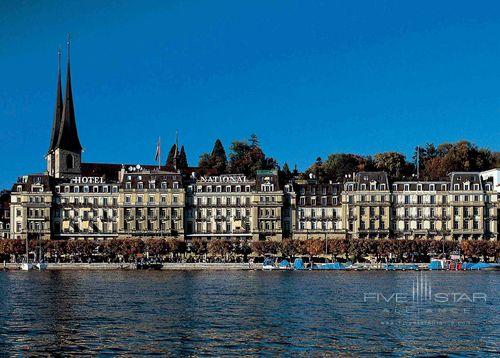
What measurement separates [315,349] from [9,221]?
124 m

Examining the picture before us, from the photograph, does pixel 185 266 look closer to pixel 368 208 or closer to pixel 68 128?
pixel 368 208

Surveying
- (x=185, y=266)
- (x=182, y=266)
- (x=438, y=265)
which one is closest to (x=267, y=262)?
(x=185, y=266)

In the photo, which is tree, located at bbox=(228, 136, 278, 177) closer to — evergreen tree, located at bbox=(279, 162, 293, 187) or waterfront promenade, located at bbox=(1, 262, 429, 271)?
evergreen tree, located at bbox=(279, 162, 293, 187)

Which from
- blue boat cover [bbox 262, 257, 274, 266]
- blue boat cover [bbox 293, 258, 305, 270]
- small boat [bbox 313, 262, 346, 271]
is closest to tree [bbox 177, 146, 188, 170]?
blue boat cover [bbox 262, 257, 274, 266]

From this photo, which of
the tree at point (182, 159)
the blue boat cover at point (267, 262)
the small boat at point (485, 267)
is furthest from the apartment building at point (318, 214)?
the tree at point (182, 159)

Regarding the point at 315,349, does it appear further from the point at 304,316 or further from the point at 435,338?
the point at 304,316

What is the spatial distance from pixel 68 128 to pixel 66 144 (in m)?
3.07

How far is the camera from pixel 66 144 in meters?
166

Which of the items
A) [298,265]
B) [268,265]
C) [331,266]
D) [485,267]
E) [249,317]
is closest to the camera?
[249,317]

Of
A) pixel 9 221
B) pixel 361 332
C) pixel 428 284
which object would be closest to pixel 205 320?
pixel 361 332

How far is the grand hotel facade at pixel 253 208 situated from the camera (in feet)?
477

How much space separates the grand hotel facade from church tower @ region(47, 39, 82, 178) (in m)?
13.9

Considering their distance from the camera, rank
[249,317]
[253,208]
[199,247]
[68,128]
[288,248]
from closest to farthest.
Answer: [249,317] < [288,248] < [199,247] < [253,208] < [68,128]

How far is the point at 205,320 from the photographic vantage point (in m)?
59.5
